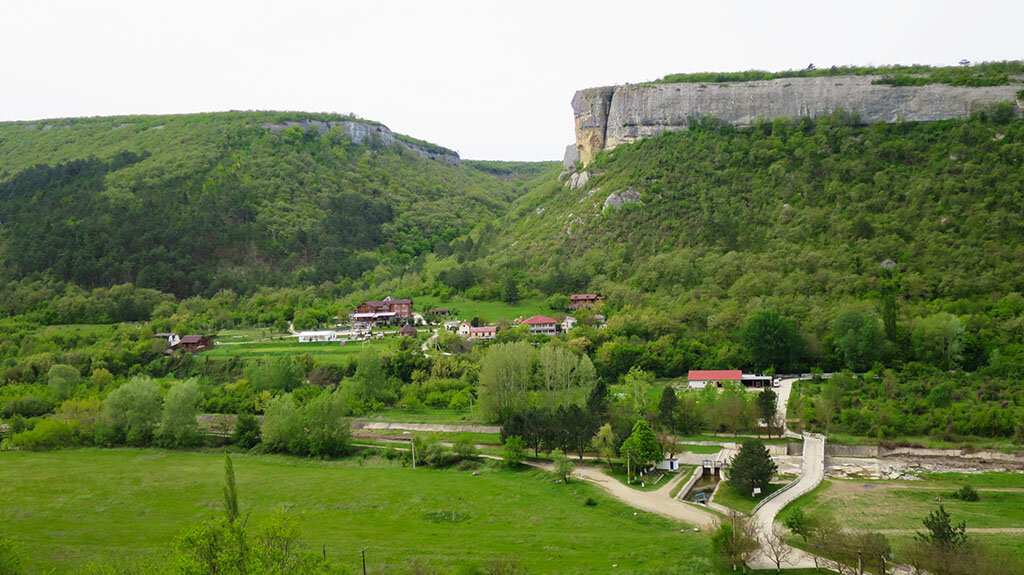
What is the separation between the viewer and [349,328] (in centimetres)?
6838

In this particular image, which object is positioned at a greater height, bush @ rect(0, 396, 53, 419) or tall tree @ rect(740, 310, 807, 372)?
tall tree @ rect(740, 310, 807, 372)

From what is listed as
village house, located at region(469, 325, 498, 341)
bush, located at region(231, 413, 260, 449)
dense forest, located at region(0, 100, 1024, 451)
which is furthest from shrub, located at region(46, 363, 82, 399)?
village house, located at region(469, 325, 498, 341)

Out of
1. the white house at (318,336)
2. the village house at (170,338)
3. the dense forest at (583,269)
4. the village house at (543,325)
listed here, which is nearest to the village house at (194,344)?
the village house at (170,338)

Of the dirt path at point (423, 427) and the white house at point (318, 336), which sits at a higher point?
the white house at point (318, 336)

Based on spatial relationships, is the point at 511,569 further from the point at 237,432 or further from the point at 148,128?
the point at 148,128

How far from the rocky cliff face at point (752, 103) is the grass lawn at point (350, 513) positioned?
64.8 m

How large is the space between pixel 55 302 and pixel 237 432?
43747 millimetres

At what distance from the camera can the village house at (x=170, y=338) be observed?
212 ft

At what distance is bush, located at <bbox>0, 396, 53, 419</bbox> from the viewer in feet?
168

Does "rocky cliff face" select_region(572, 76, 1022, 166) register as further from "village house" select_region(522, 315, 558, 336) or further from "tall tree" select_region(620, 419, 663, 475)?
"tall tree" select_region(620, 419, 663, 475)

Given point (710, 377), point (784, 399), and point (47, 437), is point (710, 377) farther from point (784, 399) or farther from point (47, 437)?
point (47, 437)

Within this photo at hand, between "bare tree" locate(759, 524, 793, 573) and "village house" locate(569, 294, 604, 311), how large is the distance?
42486 millimetres

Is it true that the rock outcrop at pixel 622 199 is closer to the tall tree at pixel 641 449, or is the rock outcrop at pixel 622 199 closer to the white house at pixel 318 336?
the white house at pixel 318 336

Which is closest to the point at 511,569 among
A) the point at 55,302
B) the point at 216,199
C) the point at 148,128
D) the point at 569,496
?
the point at 569,496
